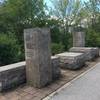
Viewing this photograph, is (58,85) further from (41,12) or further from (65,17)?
(65,17)

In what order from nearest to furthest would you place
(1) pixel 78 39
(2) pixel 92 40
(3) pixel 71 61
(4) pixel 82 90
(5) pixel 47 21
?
(4) pixel 82 90 → (3) pixel 71 61 → (1) pixel 78 39 → (2) pixel 92 40 → (5) pixel 47 21

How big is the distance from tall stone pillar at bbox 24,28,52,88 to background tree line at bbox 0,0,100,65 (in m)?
2.67

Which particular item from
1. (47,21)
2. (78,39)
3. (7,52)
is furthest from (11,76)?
(47,21)

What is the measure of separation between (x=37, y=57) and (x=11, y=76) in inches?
35.7

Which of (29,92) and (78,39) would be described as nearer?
(29,92)

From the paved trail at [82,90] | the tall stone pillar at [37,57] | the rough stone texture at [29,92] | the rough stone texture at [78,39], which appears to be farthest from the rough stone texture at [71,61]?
the rough stone texture at [78,39]

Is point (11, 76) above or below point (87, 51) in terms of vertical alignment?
below

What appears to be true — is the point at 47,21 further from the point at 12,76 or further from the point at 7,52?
the point at 12,76

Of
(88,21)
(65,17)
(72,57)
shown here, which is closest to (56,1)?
(65,17)

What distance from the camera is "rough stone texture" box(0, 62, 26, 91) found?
195 inches

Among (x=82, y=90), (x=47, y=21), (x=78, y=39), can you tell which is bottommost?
(x=82, y=90)

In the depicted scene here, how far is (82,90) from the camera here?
5.30m

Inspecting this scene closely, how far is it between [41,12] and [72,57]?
1034cm

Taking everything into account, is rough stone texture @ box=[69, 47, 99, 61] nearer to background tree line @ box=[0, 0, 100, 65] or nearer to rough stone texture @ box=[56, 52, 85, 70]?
background tree line @ box=[0, 0, 100, 65]
